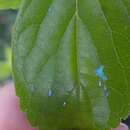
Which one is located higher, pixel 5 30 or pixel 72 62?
pixel 72 62

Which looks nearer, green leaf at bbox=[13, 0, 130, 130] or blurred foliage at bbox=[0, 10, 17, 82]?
green leaf at bbox=[13, 0, 130, 130]

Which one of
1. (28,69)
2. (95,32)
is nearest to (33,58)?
(28,69)

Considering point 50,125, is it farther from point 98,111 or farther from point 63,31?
point 63,31

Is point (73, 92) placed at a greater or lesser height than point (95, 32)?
lesser

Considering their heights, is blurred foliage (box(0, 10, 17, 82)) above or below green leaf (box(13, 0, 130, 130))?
below

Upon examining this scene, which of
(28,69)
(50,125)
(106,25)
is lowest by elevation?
(50,125)

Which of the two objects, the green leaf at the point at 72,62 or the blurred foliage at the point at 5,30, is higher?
the green leaf at the point at 72,62

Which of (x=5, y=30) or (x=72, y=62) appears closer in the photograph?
(x=72, y=62)

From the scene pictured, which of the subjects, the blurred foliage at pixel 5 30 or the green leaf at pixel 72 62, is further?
the blurred foliage at pixel 5 30
